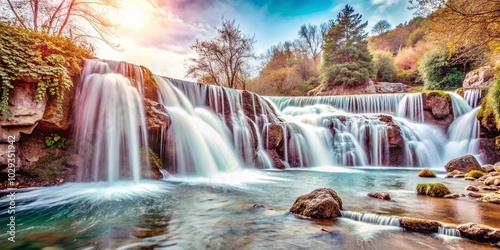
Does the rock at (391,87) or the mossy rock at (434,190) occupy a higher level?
the rock at (391,87)

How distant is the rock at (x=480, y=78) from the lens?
49.6 feet

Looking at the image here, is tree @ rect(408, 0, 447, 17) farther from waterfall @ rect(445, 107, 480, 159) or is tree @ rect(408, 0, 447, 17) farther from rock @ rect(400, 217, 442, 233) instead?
waterfall @ rect(445, 107, 480, 159)

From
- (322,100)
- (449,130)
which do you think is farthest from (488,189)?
(322,100)

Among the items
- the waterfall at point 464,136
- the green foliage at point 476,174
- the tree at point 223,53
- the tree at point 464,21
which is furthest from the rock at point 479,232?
the tree at point 223,53

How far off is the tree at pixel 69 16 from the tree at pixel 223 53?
11.4 meters

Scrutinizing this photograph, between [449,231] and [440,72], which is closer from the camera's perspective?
[449,231]

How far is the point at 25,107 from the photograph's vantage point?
5.53 m

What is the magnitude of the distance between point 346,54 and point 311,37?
21.3 metres

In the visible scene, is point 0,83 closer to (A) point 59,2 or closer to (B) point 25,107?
(B) point 25,107

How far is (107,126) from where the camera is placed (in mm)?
6887

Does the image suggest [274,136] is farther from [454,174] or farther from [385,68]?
[385,68]

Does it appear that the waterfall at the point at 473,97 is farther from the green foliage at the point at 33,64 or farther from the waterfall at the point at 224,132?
the green foliage at the point at 33,64

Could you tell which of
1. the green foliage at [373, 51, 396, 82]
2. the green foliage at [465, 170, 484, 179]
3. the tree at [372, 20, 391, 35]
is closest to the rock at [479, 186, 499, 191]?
the green foliage at [465, 170, 484, 179]

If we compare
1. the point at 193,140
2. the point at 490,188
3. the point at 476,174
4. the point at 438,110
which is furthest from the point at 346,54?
the point at 193,140
